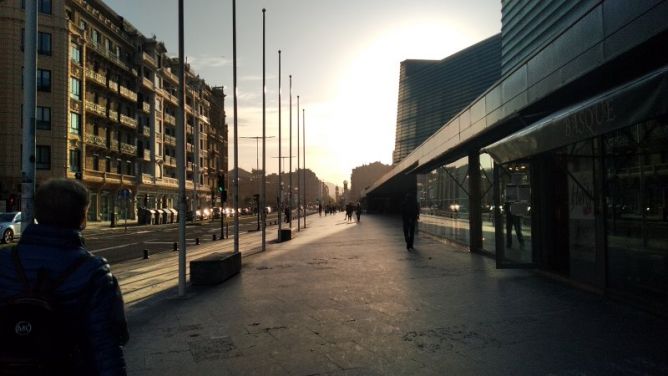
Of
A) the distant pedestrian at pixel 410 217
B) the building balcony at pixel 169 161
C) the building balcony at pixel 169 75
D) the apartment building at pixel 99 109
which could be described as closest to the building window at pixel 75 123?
the apartment building at pixel 99 109

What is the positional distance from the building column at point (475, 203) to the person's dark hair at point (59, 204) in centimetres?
1342

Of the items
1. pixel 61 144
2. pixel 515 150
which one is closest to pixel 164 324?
pixel 515 150

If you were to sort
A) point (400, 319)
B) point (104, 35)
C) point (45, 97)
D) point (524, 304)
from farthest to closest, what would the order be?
1. point (104, 35)
2. point (45, 97)
3. point (524, 304)
4. point (400, 319)

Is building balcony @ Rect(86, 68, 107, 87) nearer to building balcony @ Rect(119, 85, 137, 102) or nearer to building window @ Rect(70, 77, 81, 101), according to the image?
building window @ Rect(70, 77, 81, 101)

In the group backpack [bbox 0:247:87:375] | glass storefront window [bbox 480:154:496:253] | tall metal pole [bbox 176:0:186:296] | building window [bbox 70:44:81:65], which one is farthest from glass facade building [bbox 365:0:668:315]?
building window [bbox 70:44:81:65]

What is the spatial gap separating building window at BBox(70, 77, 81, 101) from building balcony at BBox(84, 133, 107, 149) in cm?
354

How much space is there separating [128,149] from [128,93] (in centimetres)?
606

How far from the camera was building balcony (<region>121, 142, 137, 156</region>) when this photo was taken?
5381 cm

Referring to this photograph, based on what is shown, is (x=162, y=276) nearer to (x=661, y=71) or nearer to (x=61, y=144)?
(x=661, y=71)

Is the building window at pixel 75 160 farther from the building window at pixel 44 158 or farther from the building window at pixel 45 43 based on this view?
the building window at pixel 45 43

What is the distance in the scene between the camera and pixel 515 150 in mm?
8148

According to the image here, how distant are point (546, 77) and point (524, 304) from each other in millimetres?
3458

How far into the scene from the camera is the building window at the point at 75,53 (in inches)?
1727

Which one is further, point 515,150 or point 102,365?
point 515,150
